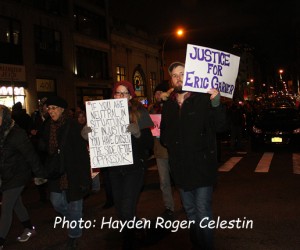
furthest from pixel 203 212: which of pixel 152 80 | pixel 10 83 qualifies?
pixel 152 80

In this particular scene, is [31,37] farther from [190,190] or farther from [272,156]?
[190,190]

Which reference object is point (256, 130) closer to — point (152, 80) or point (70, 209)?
point (70, 209)

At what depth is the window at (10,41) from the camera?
2262 cm

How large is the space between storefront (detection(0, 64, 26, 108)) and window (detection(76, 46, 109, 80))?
293 inches

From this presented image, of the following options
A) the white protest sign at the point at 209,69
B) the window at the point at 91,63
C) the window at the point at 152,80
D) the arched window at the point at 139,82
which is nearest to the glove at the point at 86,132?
the white protest sign at the point at 209,69

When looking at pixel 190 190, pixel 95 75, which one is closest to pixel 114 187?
pixel 190 190

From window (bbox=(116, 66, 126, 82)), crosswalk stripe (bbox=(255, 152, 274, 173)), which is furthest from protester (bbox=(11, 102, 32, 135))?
window (bbox=(116, 66, 126, 82))

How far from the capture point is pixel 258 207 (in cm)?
721

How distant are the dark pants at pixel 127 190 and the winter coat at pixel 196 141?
506 mm

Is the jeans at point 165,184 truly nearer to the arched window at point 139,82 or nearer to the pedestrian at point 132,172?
the pedestrian at point 132,172

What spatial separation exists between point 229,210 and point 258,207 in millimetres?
536

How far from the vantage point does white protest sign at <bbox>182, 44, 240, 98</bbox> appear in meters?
4.79

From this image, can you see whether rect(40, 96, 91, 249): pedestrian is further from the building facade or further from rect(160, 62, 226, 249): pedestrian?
the building facade

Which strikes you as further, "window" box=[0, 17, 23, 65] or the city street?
"window" box=[0, 17, 23, 65]
